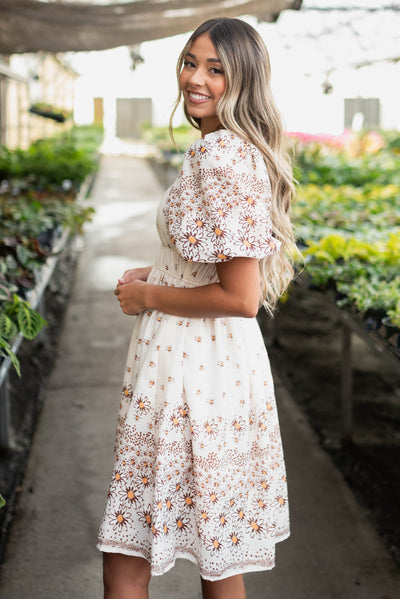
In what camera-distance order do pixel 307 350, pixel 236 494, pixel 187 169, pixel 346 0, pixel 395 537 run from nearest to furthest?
pixel 187 169 → pixel 236 494 → pixel 395 537 → pixel 307 350 → pixel 346 0

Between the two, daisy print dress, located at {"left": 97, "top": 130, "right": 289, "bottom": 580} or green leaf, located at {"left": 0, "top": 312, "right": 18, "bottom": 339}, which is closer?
daisy print dress, located at {"left": 97, "top": 130, "right": 289, "bottom": 580}

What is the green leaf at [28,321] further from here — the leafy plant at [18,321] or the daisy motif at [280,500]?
the daisy motif at [280,500]

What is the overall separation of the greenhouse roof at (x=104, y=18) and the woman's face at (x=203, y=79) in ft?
12.2

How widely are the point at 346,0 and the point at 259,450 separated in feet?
29.9

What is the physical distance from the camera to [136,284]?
162cm

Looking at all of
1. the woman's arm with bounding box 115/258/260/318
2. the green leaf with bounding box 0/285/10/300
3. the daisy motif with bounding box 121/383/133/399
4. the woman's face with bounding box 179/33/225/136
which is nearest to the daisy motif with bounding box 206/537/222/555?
the daisy motif with bounding box 121/383/133/399

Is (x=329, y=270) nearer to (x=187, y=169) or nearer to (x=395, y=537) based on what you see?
(x=395, y=537)

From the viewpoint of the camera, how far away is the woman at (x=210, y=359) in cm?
142

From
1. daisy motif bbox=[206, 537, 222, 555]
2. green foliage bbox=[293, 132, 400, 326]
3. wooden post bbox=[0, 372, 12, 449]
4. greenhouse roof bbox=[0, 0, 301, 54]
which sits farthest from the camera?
greenhouse roof bbox=[0, 0, 301, 54]

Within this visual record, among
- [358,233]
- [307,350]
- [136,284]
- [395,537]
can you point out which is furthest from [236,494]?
[307,350]

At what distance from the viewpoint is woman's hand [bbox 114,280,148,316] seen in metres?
1.60

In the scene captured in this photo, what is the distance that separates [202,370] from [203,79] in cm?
64

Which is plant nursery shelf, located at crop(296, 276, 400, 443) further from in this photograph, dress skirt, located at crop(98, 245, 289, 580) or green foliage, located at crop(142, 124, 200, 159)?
green foliage, located at crop(142, 124, 200, 159)

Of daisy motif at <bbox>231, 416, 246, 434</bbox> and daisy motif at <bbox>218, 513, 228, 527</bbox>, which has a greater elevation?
daisy motif at <bbox>231, 416, 246, 434</bbox>
